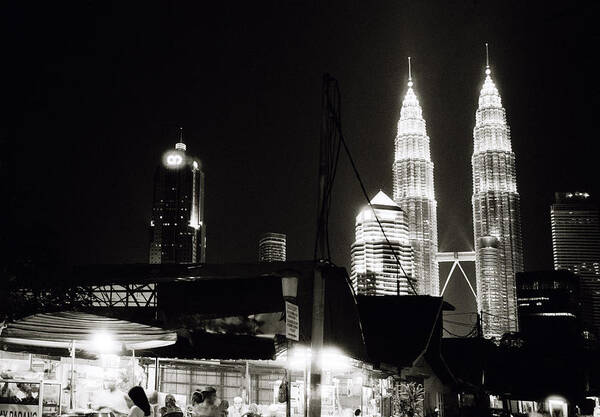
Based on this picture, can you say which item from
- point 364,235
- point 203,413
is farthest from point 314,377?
point 364,235

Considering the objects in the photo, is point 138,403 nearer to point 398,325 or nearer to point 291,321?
point 291,321

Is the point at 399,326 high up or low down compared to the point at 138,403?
up

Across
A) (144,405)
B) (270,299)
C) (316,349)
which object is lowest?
(144,405)

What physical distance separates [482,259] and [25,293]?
592ft

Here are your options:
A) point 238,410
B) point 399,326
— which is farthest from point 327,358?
point 399,326

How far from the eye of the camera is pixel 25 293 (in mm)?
17984

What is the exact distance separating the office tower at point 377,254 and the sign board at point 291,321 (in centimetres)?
11927

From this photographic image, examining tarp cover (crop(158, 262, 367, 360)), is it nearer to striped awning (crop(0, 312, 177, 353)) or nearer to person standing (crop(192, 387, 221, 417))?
striped awning (crop(0, 312, 177, 353))

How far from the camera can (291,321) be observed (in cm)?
902

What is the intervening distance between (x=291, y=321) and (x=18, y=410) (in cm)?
368

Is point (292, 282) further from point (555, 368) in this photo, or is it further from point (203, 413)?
point (555, 368)

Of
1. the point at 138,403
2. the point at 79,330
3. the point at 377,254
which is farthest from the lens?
the point at 377,254

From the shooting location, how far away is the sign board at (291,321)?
29.2 ft

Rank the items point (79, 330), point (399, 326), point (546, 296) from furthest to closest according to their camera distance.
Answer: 1. point (546, 296)
2. point (399, 326)
3. point (79, 330)
